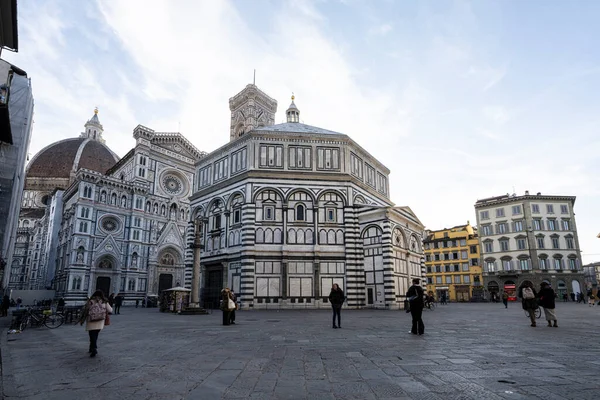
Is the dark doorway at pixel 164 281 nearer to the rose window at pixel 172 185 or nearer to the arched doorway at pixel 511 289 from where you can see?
the rose window at pixel 172 185

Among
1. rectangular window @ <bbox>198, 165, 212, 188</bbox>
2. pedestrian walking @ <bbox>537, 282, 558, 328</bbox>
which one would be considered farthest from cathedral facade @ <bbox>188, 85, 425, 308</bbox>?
pedestrian walking @ <bbox>537, 282, 558, 328</bbox>

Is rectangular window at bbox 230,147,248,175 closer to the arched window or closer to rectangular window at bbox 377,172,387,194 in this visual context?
the arched window

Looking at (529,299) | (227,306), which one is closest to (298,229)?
(227,306)

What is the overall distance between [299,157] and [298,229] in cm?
646

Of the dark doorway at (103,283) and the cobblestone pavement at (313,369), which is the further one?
the dark doorway at (103,283)

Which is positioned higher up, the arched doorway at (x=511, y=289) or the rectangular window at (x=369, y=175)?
the rectangular window at (x=369, y=175)

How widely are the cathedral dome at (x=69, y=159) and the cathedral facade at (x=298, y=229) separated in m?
63.7

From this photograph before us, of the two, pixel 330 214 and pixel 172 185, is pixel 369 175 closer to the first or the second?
pixel 330 214

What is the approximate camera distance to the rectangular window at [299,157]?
3259cm

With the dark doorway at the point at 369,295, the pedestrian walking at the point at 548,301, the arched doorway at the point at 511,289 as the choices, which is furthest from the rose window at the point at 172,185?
the pedestrian walking at the point at 548,301

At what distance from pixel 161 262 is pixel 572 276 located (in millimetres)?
59222

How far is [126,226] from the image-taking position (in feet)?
173

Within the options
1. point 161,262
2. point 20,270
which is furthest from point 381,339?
point 20,270

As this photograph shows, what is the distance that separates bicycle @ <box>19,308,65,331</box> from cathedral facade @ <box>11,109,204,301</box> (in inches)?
942
